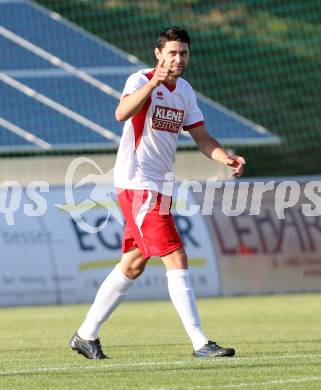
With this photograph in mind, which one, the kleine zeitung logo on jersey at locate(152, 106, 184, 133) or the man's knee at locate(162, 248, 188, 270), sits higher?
the kleine zeitung logo on jersey at locate(152, 106, 184, 133)

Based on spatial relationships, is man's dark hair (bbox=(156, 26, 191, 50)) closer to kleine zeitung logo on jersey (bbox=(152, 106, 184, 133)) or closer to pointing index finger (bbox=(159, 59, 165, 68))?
pointing index finger (bbox=(159, 59, 165, 68))

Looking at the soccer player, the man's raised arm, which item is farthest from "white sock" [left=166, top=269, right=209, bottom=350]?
the man's raised arm

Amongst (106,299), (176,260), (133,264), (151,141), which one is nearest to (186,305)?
(176,260)

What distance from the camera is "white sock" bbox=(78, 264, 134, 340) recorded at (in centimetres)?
859

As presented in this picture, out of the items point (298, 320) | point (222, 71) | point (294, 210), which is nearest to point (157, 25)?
point (222, 71)

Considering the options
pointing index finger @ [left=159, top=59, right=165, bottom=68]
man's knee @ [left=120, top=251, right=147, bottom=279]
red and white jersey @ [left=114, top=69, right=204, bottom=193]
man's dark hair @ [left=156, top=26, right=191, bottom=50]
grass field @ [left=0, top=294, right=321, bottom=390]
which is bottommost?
grass field @ [left=0, top=294, right=321, bottom=390]

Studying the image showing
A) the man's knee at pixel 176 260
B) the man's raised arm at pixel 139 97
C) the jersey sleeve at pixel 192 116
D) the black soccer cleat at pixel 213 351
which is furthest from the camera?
the jersey sleeve at pixel 192 116

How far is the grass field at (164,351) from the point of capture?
272 inches

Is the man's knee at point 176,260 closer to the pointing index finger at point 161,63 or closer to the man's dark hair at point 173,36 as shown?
the pointing index finger at point 161,63

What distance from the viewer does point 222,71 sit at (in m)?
38.5

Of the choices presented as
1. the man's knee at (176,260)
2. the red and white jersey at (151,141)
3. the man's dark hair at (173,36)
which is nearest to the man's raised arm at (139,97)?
the man's dark hair at (173,36)

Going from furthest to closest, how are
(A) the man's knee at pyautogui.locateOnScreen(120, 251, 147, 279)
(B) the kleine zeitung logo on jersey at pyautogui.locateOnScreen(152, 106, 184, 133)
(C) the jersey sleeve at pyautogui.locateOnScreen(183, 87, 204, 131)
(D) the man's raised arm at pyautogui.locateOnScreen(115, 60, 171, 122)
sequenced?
(C) the jersey sleeve at pyautogui.locateOnScreen(183, 87, 204, 131) < (A) the man's knee at pyautogui.locateOnScreen(120, 251, 147, 279) < (B) the kleine zeitung logo on jersey at pyautogui.locateOnScreen(152, 106, 184, 133) < (D) the man's raised arm at pyautogui.locateOnScreen(115, 60, 171, 122)

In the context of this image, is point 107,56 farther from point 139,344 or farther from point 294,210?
point 139,344

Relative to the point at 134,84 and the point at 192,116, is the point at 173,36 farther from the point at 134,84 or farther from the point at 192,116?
the point at 192,116
